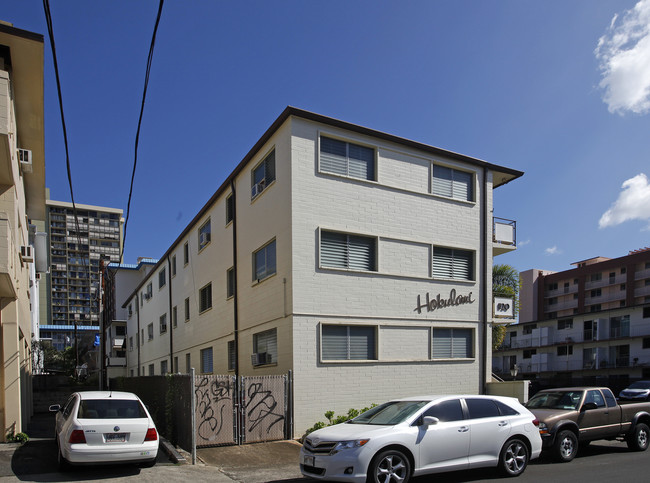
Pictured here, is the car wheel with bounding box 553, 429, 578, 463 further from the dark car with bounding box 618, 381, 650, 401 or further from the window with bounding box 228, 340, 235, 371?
the dark car with bounding box 618, 381, 650, 401

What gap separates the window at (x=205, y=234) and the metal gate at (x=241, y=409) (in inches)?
424

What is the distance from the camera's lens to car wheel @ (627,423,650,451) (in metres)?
11.9

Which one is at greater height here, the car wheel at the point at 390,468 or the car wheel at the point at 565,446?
the car wheel at the point at 390,468

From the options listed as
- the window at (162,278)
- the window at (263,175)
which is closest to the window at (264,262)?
the window at (263,175)

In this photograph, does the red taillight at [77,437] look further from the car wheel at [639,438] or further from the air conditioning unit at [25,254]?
the car wheel at [639,438]

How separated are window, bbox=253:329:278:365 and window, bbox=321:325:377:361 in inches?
62.0

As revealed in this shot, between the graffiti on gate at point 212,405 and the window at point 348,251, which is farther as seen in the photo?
the window at point 348,251

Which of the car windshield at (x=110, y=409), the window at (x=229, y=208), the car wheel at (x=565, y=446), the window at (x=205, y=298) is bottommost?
the car wheel at (x=565, y=446)

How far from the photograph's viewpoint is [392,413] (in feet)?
30.1

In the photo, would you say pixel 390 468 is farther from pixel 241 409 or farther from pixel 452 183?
pixel 452 183

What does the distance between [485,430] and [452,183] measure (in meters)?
11.1

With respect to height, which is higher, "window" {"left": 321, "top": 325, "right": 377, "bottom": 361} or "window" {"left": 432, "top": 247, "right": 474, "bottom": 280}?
"window" {"left": 432, "top": 247, "right": 474, "bottom": 280}

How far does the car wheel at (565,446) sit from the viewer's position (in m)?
10.7

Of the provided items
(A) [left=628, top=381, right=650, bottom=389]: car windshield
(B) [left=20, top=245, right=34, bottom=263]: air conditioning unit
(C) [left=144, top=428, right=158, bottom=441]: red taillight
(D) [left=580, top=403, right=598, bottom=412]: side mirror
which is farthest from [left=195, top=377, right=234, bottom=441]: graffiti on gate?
(A) [left=628, top=381, right=650, bottom=389]: car windshield
